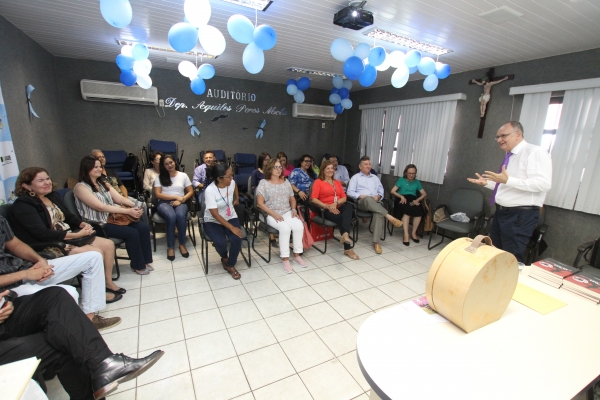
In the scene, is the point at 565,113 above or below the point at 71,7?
below

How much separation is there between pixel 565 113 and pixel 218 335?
443 cm

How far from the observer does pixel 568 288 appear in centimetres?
145

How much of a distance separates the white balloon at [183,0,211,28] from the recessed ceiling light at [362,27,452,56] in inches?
65.0

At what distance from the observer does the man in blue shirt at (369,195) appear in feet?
13.0

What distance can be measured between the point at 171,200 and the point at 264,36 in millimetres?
2343

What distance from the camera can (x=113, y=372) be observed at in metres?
1.44

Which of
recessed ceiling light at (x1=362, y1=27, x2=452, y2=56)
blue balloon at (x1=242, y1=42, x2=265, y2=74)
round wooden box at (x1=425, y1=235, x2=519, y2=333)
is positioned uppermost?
recessed ceiling light at (x1=362, y1=27, x2=452, y2=56)

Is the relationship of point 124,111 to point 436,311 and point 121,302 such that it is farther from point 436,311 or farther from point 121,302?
point 436,311

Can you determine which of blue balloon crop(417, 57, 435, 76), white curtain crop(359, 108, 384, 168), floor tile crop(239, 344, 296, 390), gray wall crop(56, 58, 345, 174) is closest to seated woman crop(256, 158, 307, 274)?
floor tile crop(239, 344, 296, 390)

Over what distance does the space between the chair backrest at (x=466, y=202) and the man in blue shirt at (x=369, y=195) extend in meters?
0.98

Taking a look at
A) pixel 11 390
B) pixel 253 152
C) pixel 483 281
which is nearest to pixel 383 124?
pixel 253 152

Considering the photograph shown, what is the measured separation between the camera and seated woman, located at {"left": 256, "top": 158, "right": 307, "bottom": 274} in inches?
130

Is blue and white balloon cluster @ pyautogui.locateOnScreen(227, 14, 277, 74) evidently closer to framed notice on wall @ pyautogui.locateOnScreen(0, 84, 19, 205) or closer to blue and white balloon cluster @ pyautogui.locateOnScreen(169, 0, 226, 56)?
blue and white balloon cluster @ pyautogui.locateOnScreen(169, 0, 226, 56)

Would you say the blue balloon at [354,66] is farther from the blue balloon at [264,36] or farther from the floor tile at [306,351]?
the floor tile at [306,351]
